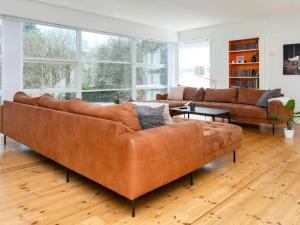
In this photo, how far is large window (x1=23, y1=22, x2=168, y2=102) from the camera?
5.21 m

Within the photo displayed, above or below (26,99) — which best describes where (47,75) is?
above

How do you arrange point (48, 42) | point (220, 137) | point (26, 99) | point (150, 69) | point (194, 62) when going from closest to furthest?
point (220, 137), point (26, 99), point (48, 42), point (150, 69), point (194, 62)

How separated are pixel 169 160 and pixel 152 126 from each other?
0.33 metres

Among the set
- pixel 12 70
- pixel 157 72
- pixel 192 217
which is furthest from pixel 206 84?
pixel 192 217

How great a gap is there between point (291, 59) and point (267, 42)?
28.6 inches

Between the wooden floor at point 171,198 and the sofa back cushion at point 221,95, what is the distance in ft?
9.50

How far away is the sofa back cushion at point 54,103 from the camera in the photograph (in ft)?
8.96

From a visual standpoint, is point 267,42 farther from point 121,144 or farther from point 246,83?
point 121,144

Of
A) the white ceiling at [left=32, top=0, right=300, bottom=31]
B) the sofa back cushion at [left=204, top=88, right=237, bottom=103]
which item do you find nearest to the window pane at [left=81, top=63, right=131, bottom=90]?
the white ceiling at [left=32, top=0, right=300, bottom=31]

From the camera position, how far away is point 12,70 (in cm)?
484

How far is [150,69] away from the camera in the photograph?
770 cm

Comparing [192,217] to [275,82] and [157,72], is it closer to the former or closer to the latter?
[275,82]

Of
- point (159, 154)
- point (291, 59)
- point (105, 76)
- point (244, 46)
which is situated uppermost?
point (244, 46)

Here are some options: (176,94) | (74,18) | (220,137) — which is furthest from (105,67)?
(220,137)
